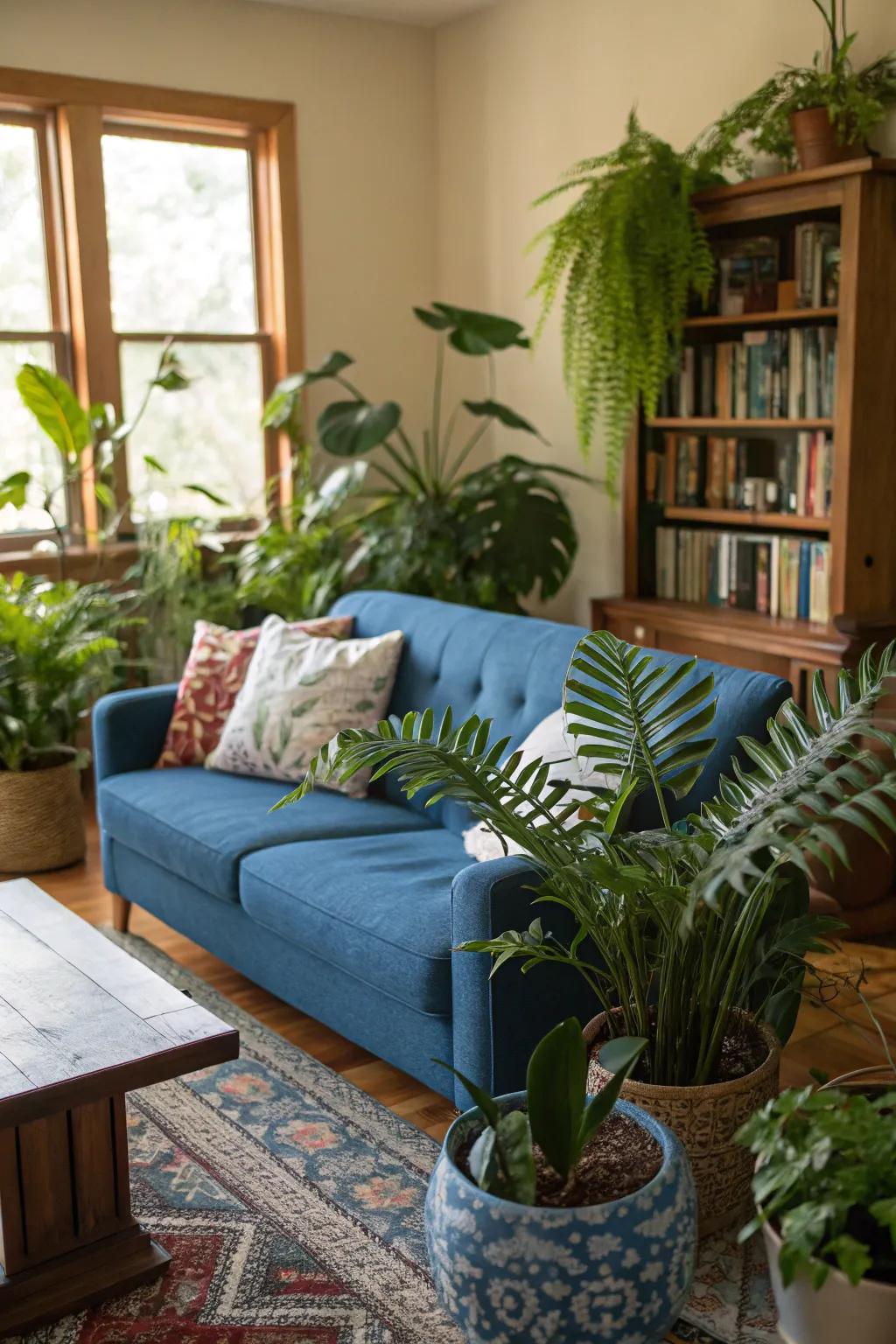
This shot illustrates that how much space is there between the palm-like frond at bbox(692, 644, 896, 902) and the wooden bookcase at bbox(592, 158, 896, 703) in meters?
1.66

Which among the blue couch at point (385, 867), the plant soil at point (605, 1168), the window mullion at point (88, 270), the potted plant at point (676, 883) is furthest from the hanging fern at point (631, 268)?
the plant soil at point (605, 1168)

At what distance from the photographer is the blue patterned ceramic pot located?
1652mm

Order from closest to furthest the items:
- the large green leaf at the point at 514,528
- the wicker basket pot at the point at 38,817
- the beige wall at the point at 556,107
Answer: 1. the wicker basket pot at the point at 38,817
2. the beige wall at the point at 556,107
3. the large green leaf at the point at 514,528

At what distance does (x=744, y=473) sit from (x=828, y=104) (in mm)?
1111

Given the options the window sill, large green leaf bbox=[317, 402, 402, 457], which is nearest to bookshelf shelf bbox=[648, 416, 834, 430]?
large green leaf bbox=[317, 402, 402, 457]

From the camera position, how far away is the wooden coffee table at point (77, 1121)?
1.98 metres

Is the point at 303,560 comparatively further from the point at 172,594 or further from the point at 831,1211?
the point at 831,1211

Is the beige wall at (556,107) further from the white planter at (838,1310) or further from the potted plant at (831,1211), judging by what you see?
the white planter at (838,1310)

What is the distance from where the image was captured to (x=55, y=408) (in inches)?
175

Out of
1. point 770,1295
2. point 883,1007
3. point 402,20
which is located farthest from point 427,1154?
point 402,20

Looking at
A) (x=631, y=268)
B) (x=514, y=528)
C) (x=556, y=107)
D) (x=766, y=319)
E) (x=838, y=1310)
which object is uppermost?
(x=556, y=107)

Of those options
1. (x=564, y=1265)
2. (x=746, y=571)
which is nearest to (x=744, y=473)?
(x=746, y=571)

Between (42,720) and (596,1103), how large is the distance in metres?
2.90

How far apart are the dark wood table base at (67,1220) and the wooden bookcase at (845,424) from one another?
2.32 meters
